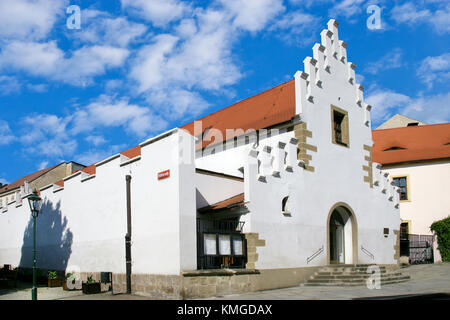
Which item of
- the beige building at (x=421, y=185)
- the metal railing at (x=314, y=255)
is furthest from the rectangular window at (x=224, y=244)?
the beige building at (x=421, y=185)

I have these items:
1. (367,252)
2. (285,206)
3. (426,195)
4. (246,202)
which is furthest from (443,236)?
(246,202)

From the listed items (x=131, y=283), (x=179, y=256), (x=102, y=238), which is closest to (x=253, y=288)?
(x=179, y=256)

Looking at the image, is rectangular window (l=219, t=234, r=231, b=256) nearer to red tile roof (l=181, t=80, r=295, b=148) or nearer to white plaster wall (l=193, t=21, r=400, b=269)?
white plaster wall (l=193, t=21, r=400, b=269)

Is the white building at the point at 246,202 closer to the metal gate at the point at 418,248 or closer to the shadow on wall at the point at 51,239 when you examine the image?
the shadow on wall at the point at 51,239

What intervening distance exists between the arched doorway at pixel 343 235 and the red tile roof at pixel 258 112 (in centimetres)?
496

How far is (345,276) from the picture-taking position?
18906 mm


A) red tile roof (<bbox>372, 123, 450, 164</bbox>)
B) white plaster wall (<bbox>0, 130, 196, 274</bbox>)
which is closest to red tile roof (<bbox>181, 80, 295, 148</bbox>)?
white plaster wall (<bbox>0, 130, 196, 274</bbox>)

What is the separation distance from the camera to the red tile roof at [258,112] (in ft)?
71.1

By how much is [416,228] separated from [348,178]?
1259cm

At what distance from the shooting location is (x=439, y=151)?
3200cm

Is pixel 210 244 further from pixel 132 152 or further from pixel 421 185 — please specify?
pixel 421 185

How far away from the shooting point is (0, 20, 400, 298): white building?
51.6 feet

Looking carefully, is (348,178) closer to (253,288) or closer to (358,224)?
(358,224)

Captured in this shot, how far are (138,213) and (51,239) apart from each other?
30.8ft
